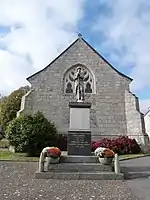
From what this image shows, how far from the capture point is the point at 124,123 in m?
20.2

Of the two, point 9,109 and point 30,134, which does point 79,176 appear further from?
point 9,109

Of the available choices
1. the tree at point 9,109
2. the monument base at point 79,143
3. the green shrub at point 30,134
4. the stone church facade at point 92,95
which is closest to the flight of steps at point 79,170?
the monument base at point 79,143

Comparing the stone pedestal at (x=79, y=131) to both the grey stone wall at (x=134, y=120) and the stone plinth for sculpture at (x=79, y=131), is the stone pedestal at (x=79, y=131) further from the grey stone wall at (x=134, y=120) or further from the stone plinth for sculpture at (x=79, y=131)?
the grey stone wall at (x=134, y=120)

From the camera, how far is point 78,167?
9.44 metres

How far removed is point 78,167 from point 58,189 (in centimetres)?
241

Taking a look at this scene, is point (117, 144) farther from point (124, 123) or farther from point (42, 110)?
point (42, 110)

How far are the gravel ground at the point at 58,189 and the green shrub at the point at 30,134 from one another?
6.62 metres

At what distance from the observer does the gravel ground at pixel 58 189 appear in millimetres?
6289

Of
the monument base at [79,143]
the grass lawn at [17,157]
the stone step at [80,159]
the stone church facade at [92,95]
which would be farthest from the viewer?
the stone church facade at [92,95]

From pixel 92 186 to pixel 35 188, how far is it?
175cm

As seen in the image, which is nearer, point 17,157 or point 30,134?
point 17,157

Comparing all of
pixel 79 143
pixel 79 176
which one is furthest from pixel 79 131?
pixel 79 176

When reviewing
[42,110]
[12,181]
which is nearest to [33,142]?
[42,110]

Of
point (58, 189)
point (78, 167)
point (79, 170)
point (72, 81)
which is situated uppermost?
point (72, 81)
